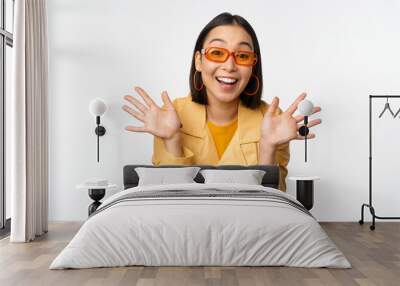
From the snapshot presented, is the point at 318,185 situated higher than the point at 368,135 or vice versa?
the point at 368,135

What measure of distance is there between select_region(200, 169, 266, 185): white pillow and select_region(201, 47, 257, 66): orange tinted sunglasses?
4.35ft

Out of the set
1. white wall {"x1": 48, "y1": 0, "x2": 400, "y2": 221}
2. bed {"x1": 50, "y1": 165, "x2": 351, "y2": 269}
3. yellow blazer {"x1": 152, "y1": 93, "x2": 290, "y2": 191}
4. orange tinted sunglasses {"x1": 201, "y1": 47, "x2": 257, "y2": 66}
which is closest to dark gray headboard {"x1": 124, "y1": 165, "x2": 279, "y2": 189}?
yellow blazer {"x1": 152, "y1": 93, "x2": 290, "y2": 191}

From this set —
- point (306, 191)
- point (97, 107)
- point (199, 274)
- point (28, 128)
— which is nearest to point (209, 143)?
point (306, 191)

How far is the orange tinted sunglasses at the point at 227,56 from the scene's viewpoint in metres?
6.60

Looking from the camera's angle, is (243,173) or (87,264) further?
(243,173)

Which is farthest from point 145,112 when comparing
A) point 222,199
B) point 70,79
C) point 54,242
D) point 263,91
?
point 222,199

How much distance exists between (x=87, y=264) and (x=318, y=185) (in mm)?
3508

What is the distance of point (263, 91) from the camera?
681 cm

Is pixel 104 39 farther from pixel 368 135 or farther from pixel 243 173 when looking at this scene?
pixel 368 135

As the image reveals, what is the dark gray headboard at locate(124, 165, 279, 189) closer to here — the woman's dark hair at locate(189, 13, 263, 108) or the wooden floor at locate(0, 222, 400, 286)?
the woman's dark hair at locate(189, 13, 263, 108)

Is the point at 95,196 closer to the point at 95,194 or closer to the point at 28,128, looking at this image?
the point at 95,194

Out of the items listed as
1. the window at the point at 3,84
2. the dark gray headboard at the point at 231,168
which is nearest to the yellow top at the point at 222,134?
the dark gray headboard at the point at 231,168

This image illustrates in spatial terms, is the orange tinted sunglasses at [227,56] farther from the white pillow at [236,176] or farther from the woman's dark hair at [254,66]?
the white pillow at [236,176]

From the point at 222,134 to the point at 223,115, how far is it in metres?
0.23
